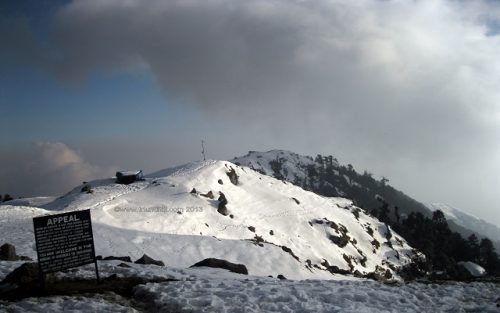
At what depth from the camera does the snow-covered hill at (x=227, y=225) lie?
40125mm

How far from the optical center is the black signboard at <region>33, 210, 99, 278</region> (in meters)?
15.5

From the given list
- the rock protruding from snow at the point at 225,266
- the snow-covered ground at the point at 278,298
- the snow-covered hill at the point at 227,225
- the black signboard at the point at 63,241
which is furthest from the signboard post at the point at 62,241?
the snow-covered hill at the point at 227,225

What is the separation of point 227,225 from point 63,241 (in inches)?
1682

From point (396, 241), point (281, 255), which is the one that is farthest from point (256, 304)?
point (396, 241)

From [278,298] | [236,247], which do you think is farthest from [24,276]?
[236,247]

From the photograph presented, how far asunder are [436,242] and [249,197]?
275ft

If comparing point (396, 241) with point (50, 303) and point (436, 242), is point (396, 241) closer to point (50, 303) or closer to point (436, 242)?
point (436, 242)

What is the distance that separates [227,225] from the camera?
5809 cm

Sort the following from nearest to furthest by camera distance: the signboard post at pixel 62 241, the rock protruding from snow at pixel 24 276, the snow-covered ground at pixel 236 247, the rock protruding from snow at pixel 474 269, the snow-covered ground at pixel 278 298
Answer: the snow-covered ground at pixel 278 298 → the snow-covered ground at pixel 236 247 → the signboard post at pixel 62 241 → the rock protruding from snow at pixel 24 276 → the rock protruding from snow at pixel 474 269

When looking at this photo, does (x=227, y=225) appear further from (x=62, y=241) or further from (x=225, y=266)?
(x=62, y=241)

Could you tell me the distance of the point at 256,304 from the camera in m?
13.8

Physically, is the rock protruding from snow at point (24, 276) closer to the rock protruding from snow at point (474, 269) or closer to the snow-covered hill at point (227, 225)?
the snow-covered hill at point (227, 225)

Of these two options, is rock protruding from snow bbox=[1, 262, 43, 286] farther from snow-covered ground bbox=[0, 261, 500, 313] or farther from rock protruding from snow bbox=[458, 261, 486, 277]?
rock protruding from snow bbox=[458, 261, 486, 277]

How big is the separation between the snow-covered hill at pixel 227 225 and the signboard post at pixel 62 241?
683 inches
